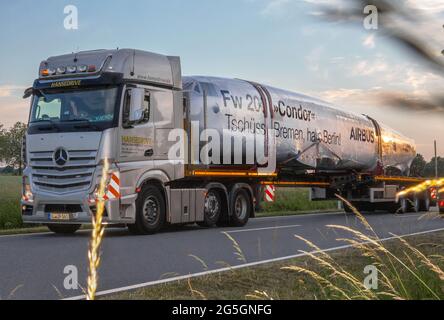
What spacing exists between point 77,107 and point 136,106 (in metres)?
1.22

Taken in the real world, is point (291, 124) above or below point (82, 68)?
below

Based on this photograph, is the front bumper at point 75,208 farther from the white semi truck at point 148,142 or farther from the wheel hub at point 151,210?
the wheel hub at point 151,210

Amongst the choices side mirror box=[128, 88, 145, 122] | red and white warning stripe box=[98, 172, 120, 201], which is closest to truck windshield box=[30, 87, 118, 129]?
side mirror box=[128, 88, 145, 122]

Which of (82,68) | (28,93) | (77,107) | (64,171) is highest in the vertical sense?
(82,68)

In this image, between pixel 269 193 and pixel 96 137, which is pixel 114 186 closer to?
pixel 96 137

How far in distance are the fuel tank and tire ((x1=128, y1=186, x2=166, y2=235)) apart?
2.05 m

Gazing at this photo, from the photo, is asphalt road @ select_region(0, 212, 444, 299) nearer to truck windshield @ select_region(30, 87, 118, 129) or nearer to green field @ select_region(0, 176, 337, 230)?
truck windshield @ select_region(30, 87, 118, 129)

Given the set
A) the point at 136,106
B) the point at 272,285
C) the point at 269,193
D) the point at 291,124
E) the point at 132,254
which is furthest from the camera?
the point at 291,124

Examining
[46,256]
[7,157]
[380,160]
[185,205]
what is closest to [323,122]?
[380,160]

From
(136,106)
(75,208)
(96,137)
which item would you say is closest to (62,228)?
(75,208)

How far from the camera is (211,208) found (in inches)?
637

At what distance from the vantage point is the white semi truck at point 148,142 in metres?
13.2

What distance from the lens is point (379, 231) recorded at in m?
15.6

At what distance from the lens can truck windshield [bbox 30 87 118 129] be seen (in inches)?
521
